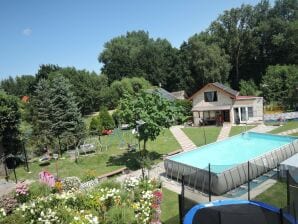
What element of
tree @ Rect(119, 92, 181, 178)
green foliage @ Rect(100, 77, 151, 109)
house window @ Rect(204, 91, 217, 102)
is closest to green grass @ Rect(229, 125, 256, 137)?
house window @ Rect(204, 91, 217, 102)

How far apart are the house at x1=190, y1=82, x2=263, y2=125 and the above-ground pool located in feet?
29.3

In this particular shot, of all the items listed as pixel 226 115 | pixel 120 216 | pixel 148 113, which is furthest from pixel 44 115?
pixel 120 216

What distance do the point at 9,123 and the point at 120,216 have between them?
16.9m

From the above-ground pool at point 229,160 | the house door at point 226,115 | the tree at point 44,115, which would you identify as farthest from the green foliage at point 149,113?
the house door at point 226,115

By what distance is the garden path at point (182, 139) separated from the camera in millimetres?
24644

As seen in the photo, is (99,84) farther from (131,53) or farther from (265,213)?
(265,213)

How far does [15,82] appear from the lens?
89.0m

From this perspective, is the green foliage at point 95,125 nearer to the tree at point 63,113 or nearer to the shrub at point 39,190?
the tree at point 63,113

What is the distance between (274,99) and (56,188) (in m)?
33.9

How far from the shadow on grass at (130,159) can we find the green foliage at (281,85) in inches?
849

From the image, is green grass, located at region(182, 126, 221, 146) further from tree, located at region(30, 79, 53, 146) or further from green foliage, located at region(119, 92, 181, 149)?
tree, located at region(30, 79, 53, 146)

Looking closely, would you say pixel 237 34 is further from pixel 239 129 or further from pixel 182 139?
pixel 182 139

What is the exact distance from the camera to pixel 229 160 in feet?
67.5

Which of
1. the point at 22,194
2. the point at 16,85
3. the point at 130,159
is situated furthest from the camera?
the point at 16,85
